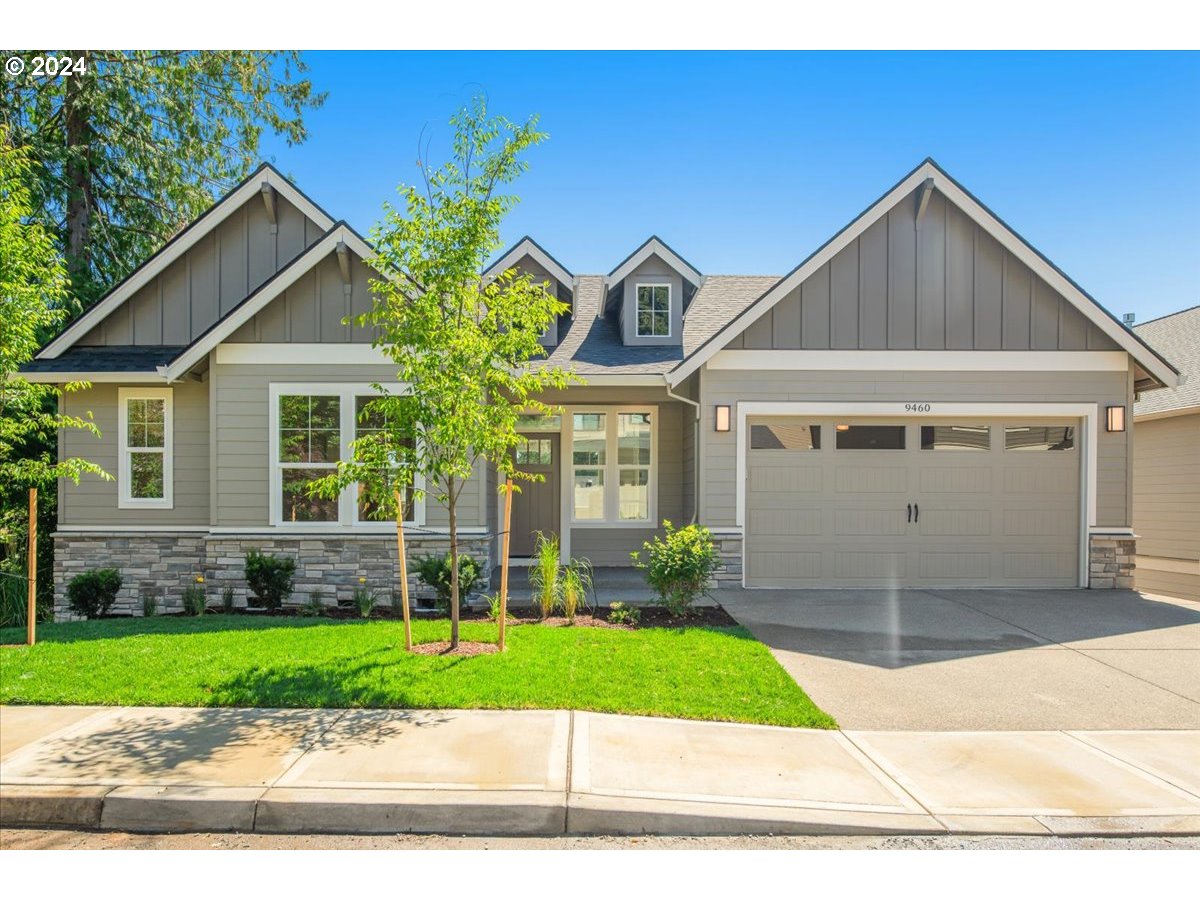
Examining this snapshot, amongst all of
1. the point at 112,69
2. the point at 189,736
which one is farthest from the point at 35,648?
the point at 112,69

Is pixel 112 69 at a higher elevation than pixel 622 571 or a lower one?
higher

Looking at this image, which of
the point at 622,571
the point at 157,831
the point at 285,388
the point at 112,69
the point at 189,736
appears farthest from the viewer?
the point at 112,69

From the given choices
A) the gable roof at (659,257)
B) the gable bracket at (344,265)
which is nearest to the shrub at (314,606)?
the gable bracket at (344,265)

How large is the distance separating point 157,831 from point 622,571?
8.91 meters

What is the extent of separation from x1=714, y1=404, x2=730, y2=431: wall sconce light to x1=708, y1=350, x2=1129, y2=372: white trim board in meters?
0.59

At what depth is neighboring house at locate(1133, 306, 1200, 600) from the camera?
1404 centimetres

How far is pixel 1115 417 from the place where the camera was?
10.5m

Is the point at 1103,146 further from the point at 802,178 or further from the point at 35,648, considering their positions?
the point at 35,648

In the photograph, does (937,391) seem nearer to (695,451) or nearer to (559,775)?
(695,451)

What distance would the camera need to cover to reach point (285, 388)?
1007 centimetres

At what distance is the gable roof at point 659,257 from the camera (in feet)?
40.5

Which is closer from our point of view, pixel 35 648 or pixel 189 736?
pixel 189 736

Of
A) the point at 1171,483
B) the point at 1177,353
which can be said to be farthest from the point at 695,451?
the point at 1177,353

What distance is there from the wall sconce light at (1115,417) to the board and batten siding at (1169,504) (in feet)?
16.5
